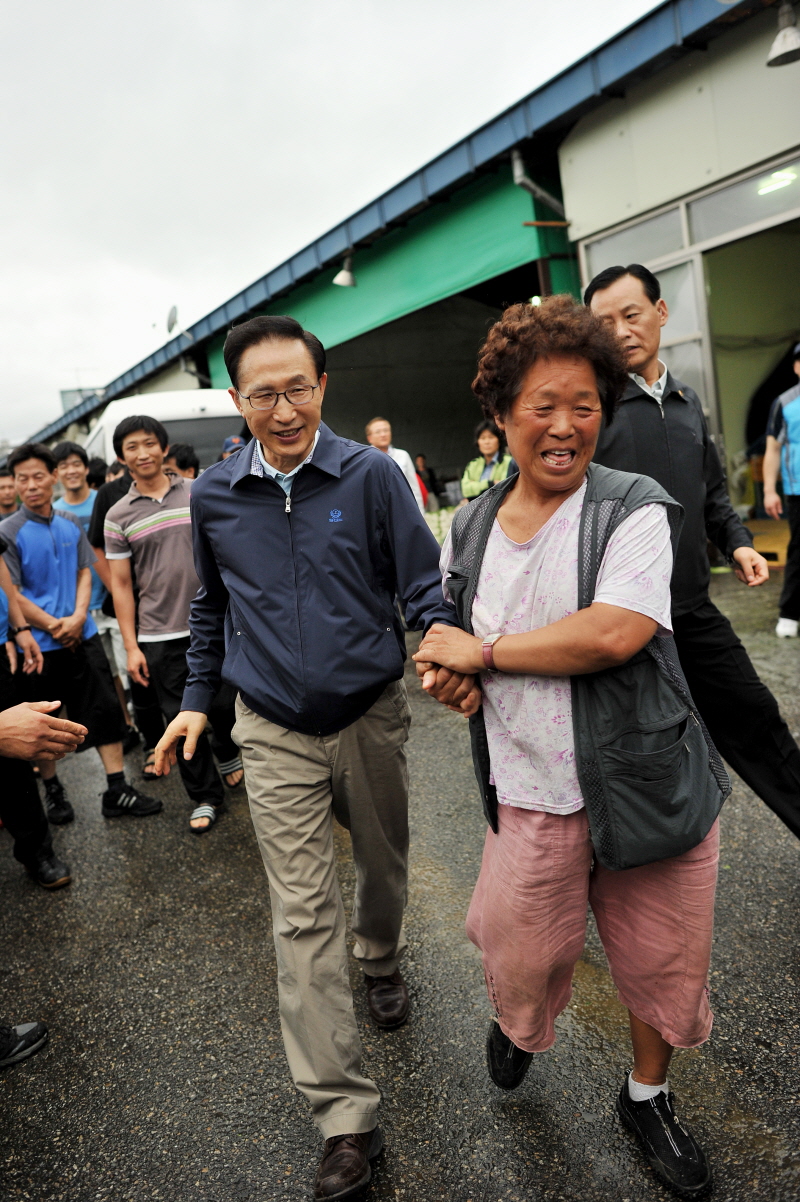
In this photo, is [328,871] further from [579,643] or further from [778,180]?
[778,180]

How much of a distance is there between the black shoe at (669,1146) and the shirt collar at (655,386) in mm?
2072

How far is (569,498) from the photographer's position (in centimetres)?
189

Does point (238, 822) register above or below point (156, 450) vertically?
below

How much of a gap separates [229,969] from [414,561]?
1859 mm

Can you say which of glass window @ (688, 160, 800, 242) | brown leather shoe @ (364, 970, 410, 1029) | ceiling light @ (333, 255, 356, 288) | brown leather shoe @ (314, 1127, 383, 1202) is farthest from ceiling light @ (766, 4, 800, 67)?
ceiling light @ (333, 255, 356, 288)

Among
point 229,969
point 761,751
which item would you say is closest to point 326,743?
point 229,969

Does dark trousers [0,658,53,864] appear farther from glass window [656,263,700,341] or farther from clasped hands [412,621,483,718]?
glass window [656,263,700,341]

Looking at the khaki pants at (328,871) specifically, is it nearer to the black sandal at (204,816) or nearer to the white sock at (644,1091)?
the white sock at (644,1091)

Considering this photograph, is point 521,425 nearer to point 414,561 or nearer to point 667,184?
point 414,561

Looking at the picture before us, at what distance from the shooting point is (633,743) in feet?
5.83

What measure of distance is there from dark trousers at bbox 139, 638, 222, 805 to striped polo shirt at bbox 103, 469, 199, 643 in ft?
0.24

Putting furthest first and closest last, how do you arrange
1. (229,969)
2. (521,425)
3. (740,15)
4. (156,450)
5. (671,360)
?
(671,360)
(740,15)
(156,450)
(229,969)
(521,425)

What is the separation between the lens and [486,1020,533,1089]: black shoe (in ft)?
7.39

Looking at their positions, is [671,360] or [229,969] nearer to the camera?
[229,969]
